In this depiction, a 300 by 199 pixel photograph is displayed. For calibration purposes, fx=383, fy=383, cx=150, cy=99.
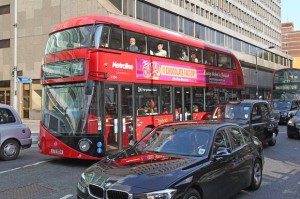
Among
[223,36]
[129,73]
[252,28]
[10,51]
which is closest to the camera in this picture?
[129,73]

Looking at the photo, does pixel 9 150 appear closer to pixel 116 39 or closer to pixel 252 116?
pixel 116 39

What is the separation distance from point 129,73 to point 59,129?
8.58ft

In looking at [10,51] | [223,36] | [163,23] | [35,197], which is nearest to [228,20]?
[223,36]

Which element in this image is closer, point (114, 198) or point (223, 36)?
point (114, 198)

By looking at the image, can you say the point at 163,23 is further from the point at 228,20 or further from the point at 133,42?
the point at 133,42

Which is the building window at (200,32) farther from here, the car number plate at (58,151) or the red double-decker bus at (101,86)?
the car number plate at (58,151)

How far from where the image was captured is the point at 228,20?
59188mm

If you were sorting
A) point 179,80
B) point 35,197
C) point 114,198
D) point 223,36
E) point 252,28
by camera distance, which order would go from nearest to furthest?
point 114,198, point 35,197, point 179,80, point 223,36, point 252,28

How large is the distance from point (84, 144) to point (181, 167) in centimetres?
512

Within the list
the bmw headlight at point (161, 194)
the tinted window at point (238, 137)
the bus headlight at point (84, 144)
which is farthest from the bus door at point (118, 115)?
the bmw headlight at point (161, 194)

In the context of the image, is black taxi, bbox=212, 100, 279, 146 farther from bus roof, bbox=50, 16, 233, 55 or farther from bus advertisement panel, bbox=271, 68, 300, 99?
bus advertisement panel, bbox=271, 68, 300, 99

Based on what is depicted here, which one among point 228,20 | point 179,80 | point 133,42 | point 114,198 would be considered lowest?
point 114,198

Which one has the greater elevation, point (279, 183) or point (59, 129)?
point (59, 129)

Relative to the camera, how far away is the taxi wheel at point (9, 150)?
11422 millimetres
